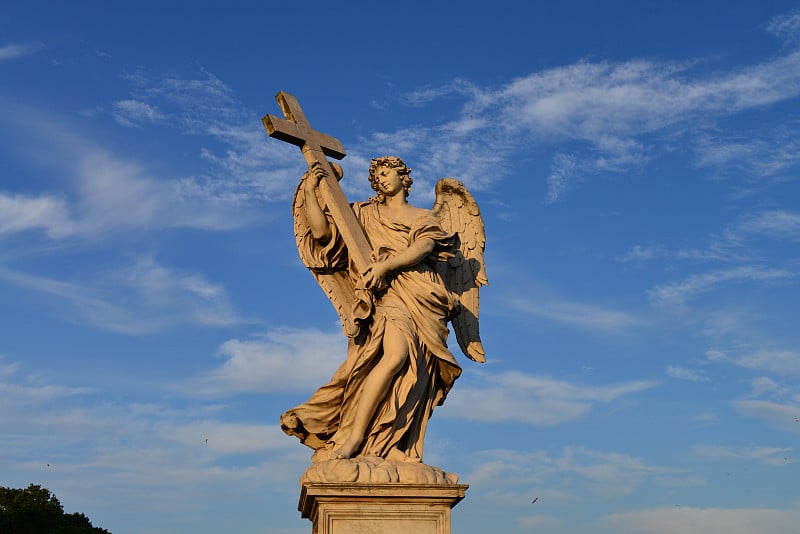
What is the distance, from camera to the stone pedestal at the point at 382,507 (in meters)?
7.81

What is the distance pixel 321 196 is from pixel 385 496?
311cm

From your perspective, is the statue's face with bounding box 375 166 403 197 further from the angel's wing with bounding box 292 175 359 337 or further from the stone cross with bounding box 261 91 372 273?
the angel's wing with bounding box 292 175 359 337

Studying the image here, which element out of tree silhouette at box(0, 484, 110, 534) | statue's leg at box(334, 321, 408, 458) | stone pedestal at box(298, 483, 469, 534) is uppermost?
Answer: tree silhouette at box(0, 484, 110, 534)

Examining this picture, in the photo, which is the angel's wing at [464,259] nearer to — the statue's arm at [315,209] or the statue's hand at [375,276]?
the statue's hand at [375,276]

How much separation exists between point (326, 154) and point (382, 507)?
387 cm

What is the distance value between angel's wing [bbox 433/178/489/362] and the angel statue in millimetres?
10

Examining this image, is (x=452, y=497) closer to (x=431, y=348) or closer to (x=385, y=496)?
(x=385, y=496)

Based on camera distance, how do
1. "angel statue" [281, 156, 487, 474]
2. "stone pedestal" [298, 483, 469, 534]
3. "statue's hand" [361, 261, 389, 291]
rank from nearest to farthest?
"stone pedestal" [298, 483, 469, 534] → "angel statue" [281, 156, 487, 474] → "statue's hand" [361, 261, 389, 291]

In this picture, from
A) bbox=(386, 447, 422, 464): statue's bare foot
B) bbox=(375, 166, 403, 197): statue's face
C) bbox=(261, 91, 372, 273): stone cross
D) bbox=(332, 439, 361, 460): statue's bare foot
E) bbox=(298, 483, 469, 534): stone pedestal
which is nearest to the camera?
bbox=(298, 483, 469, 534): stone pedestal

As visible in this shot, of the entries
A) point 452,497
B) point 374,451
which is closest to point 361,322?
point 374,451

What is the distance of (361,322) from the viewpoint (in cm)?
892

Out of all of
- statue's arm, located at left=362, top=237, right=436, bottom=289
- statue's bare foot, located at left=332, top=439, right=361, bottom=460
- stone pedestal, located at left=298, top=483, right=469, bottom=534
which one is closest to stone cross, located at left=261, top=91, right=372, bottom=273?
statue's arm, located at left=362, top=237, right=436, bottom=289

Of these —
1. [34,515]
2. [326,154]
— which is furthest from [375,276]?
[34,515]

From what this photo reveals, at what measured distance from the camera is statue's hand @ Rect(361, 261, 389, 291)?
877 centimetres
